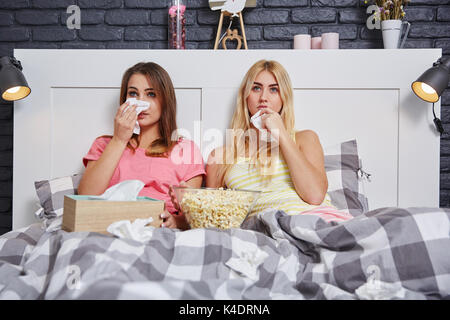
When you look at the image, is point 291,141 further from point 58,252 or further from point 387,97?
point 58,252

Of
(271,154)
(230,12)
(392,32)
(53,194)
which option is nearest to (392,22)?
(392,32)

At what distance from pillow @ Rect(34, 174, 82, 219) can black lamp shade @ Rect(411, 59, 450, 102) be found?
4.92ft

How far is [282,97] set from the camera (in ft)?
5.71

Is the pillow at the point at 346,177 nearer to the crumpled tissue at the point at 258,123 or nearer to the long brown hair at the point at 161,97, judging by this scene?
the crumpled tissue at the point at 258,123

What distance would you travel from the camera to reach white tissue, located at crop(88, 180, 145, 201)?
4.04 feet

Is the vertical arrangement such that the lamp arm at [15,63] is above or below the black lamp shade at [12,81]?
above

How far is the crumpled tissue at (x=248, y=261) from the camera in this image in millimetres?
956

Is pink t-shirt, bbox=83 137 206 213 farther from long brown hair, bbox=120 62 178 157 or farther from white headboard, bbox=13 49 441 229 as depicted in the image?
white headboard, bbox=13 49 441 229

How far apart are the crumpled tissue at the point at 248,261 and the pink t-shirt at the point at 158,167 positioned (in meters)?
0.59

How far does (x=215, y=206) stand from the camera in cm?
124

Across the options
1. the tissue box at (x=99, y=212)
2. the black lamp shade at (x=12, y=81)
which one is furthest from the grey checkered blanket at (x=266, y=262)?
the black lamp shade at (x=12, y=81)

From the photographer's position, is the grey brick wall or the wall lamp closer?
the wall lamp

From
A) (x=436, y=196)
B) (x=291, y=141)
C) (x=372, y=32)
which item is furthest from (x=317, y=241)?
(x=372, y=32)

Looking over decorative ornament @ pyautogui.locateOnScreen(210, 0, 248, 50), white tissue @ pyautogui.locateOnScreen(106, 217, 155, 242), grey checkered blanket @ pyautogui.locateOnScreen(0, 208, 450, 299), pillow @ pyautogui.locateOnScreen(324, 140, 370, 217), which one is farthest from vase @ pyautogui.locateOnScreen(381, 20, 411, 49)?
white tissue @ pyautogui.locateOnScreen(106, 217, 155, 242)
